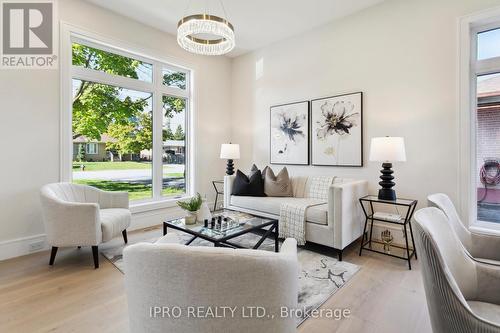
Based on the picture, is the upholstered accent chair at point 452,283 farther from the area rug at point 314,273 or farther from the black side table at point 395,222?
the black side table at point 395,222

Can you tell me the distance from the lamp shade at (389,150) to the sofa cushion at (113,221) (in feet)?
9.42

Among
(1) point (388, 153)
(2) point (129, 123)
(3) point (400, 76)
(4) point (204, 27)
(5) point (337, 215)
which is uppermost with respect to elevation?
(4) point (204, 27)

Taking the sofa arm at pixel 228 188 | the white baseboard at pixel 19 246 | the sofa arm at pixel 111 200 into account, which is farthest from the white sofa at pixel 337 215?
the white baseboard at pixel 19 246

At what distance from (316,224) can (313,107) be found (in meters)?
1.86

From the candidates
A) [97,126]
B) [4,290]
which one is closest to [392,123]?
[97,126]

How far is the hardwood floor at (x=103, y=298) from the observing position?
1.66 meters

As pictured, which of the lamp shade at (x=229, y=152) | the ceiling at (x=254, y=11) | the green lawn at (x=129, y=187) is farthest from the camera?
the lamp shade at (x=229, y=152)

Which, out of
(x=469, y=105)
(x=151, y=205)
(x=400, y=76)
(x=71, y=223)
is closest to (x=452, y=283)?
(x=469, y=105)

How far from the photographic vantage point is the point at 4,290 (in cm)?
208

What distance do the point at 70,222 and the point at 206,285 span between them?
2.28 meters

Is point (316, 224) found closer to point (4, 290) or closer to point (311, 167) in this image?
point (311, 167)

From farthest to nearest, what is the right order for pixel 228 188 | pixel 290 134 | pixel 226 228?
pixel 290 134 → pixel 228 188 → pixel 226 228

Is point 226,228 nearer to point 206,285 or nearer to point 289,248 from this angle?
point 289,248

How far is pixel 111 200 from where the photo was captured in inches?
124
